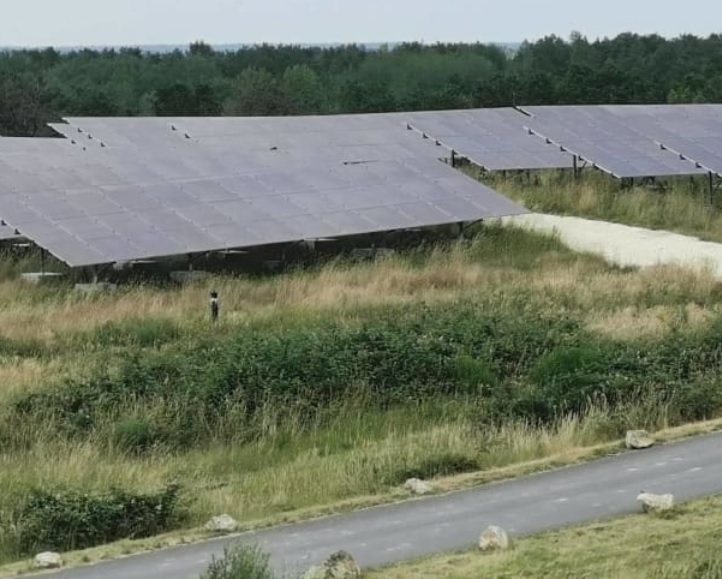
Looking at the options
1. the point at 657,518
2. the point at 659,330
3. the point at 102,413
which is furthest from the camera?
the point at 659,330

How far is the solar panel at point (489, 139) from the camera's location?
35156 mm

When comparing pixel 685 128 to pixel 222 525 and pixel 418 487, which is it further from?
pixel 222 525

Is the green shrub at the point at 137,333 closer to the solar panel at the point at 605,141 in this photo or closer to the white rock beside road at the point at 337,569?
the white rock beside road at the point at 337,569

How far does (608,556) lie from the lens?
948 centimetres

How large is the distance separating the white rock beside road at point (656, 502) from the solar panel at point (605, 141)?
957 inches

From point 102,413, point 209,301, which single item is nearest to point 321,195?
point 209,301

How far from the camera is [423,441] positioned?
46.7 feet

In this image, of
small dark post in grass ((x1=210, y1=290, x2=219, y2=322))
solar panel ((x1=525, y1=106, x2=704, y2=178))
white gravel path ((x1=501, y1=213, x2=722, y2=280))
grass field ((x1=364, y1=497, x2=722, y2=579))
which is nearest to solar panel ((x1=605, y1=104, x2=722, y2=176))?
solar panel ((x1=525, y1=106, x2=704, y2=178))

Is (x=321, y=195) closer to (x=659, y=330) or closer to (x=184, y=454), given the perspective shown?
(x=659, y=330)

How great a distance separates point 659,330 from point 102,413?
887 cm

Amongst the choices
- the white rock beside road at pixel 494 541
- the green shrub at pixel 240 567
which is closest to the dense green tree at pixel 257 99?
the white rock beside road at pixel 494 541

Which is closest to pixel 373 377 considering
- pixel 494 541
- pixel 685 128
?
pixel 494 541

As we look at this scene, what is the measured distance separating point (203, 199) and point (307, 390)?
1157 centimetres

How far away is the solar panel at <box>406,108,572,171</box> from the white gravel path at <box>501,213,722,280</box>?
77.4 inches
